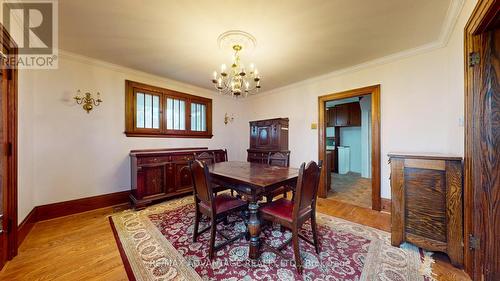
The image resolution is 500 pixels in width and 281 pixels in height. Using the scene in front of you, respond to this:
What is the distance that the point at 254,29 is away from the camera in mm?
2080

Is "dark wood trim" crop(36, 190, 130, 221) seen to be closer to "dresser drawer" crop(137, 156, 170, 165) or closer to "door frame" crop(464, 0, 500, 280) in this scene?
"dresser drawer" crop(137, 156, 170, 165)

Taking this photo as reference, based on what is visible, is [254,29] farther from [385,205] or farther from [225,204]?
[385,205]

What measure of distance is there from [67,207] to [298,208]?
3.42 m

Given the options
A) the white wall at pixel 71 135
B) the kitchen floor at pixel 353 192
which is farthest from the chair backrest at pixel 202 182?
the kitchen floor at pixel 353 192

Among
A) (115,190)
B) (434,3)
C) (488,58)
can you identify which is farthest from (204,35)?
(115,190)

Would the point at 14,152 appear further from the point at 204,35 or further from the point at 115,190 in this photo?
the point at 204,35

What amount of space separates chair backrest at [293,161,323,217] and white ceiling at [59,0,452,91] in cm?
157

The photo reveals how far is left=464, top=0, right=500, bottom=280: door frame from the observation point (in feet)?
4.47

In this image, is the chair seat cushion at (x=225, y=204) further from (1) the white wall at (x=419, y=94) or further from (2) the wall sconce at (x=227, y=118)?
(2) the wall sconce at (x=227, y=118)

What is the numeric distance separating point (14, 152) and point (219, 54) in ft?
8.25

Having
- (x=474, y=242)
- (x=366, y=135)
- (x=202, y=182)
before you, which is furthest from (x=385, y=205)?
(x=366, y=135)

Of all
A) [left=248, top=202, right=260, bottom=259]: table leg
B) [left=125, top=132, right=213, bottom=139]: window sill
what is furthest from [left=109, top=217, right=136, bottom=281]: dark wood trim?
[left=125, top=132, right=213, bottom=139]: window sill

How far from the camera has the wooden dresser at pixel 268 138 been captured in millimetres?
3990

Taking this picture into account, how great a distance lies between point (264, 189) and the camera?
5.39ft
